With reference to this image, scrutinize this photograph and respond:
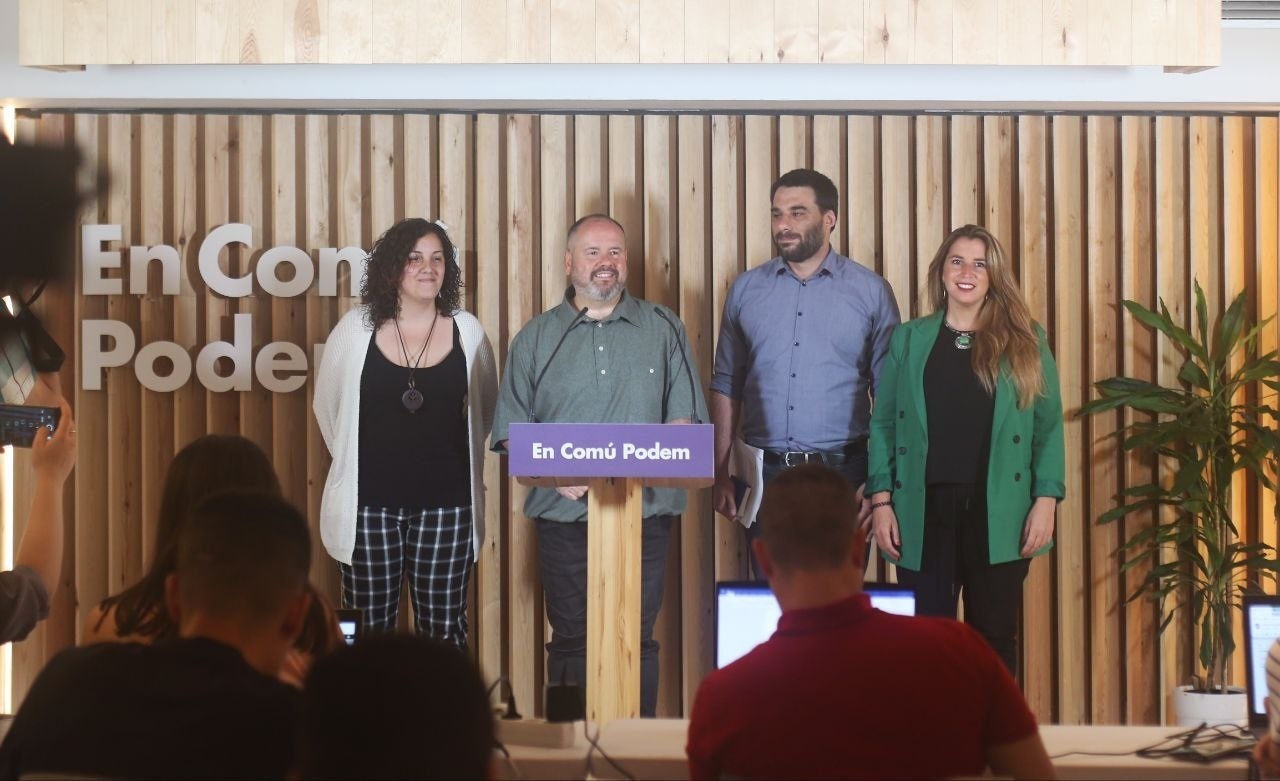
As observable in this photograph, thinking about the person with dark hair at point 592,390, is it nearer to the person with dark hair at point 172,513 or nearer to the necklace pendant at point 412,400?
the necklace pendant at point 412,400

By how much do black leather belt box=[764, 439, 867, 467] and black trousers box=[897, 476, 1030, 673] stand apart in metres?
0.47

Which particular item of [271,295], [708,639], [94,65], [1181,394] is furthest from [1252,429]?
[94,65]

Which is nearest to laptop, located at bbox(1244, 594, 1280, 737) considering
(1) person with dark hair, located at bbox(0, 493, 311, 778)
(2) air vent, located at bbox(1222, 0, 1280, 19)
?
(1) person with dark hair, located at bbox(0, 493, 311, 778)

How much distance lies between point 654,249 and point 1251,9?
273 cm

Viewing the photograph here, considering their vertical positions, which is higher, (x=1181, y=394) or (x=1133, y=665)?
(x=1181, y=394)

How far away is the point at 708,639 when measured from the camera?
576 centimetres

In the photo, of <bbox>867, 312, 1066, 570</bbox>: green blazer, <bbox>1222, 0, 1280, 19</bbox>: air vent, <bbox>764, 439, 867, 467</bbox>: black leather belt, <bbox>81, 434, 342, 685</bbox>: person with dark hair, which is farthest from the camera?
<bbox>1222, 0, 1280, 19</bbox>: air vent

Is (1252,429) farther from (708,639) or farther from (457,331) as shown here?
(457,331)

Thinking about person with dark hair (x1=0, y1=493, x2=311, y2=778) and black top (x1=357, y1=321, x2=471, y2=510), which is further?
black top (x1=357, y1=321, x2=471, y2=510)

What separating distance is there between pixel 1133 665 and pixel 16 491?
492 cm

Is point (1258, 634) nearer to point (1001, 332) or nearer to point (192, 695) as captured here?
point (1001, 332)

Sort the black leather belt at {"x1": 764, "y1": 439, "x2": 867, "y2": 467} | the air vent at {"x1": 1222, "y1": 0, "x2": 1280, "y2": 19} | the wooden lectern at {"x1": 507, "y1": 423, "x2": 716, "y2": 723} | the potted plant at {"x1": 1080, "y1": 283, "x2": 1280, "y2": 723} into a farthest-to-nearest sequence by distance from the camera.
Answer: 1. the air vent at {"x1": 1222, "y1": 0, "x2": 1280, "y2": 19}
2. the potted plant at {"x1": 1080, "y1": 283, "x2": 1280, "y2": 723}
3. the black leather belt at {"x1": 764, "y1": 439, "x2": 867, "y2": 467}
4. the wooden lectern at {"x1": 507, "y1": 423, "x2": 716, "y2": 723}

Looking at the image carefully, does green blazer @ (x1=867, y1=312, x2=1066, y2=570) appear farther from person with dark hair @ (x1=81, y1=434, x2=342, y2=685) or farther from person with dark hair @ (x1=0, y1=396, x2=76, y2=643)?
person with dark hair @ (x1=0, y1=396, x2=76, y2=643)

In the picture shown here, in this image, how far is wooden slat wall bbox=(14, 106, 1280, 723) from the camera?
5.77m
